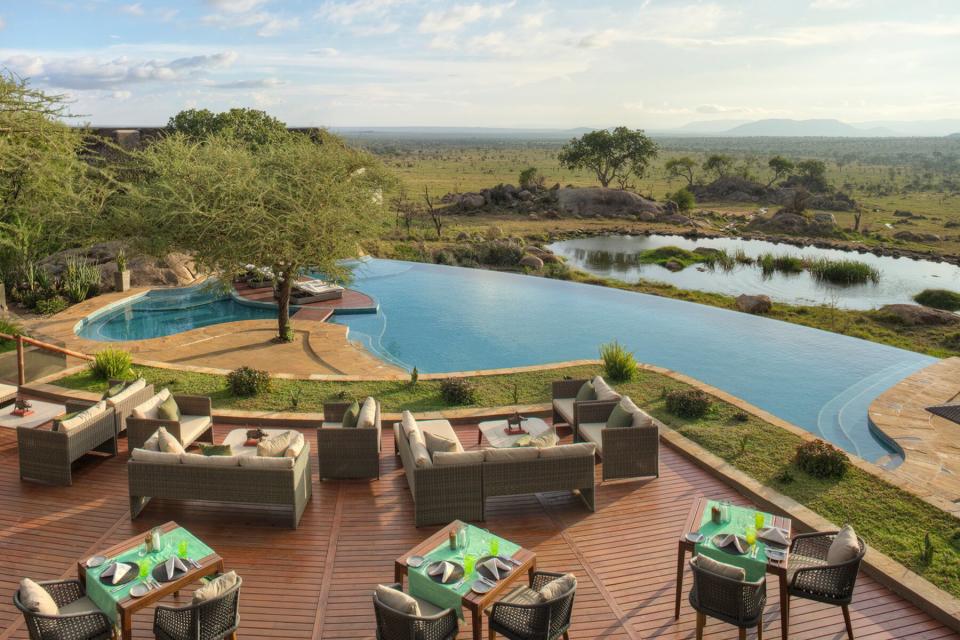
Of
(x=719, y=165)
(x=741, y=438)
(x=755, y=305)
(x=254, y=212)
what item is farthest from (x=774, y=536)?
(x=719, y=165)

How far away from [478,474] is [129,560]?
3611 millimetres

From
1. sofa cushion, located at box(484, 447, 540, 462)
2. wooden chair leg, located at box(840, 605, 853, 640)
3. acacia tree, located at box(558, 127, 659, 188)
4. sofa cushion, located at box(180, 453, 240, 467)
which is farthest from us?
acacia tree, located at box(558, 127, 659, 188)

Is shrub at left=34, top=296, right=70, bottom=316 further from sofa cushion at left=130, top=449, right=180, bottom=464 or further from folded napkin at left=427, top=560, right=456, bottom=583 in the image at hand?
folded napkin at left=427, top=560, right=456, bottom=583

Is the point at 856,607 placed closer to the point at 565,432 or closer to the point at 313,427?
the point at 565,432

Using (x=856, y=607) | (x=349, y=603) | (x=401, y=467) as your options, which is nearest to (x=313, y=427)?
(x=401, y=467)

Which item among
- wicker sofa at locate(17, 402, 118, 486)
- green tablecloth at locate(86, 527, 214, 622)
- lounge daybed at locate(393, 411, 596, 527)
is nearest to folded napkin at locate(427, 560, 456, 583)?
lounge daybed at locate(393, 411, 596, 527)

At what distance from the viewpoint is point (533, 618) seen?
5539 millimetres

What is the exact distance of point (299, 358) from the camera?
16.4m

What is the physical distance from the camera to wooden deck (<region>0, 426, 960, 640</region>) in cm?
653

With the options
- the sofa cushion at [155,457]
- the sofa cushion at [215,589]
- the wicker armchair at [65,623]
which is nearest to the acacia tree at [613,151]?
the sofa cushion at [155,457]

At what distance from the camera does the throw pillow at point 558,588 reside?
552cm

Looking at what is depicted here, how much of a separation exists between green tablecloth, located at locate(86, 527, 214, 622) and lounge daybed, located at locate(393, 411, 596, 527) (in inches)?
95.7

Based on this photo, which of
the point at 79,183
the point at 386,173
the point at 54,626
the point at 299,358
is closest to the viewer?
the point at 54,626

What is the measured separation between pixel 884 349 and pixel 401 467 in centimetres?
1463
